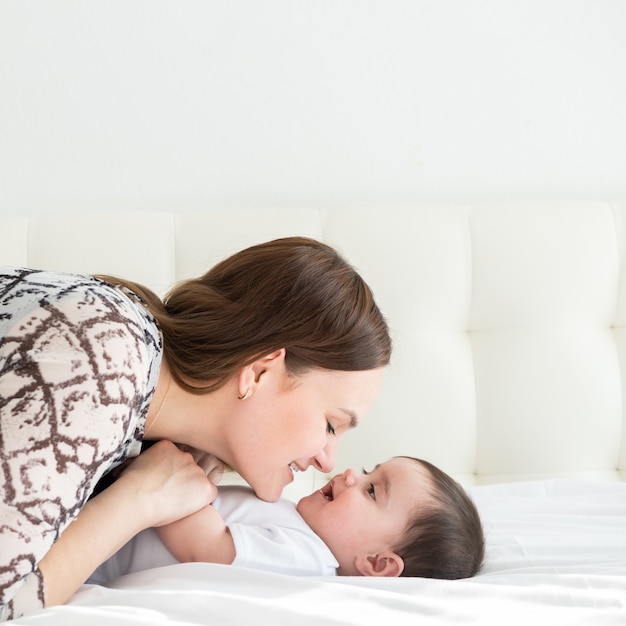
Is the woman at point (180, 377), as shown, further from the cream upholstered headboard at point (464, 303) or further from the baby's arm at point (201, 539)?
the cream upholstered headboard at point (464, 303)

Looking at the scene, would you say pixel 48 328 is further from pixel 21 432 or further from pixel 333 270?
pixel 333 270

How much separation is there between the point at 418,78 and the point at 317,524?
3.88ft

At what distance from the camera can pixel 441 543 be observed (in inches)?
55.2

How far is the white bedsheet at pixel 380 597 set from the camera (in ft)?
3.34

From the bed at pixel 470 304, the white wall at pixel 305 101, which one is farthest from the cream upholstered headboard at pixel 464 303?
the white wall at pixel 305 101

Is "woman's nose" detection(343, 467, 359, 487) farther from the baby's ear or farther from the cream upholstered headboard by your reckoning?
the cream upholstered headboard

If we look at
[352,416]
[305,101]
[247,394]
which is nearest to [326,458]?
[352,416]

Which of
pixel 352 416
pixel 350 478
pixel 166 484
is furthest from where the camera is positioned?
pixel 350 478

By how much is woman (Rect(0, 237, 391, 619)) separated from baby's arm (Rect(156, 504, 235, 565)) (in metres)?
0.02

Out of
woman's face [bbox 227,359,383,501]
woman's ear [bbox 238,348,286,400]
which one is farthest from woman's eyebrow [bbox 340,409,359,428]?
woman's ear [bbox 238,348,286,400]

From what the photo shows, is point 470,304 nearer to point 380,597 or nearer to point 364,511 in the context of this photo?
point 364,511

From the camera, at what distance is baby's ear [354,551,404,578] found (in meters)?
A: 1.40

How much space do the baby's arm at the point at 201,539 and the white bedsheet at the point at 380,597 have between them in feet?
0.27

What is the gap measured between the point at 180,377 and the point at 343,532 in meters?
0.39
